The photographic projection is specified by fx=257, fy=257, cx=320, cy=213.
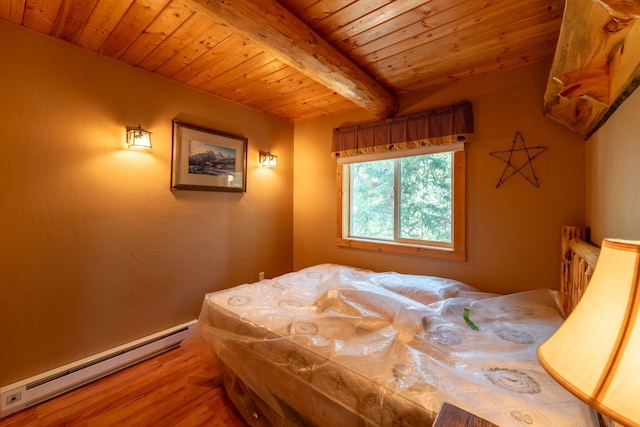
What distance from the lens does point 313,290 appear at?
200 cm

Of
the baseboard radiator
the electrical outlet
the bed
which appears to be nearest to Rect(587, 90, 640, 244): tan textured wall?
the bed

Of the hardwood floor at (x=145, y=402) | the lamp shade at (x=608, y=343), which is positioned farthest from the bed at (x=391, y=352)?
the lamp shade at (x=608, y=343)

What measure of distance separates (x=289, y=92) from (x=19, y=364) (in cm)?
281

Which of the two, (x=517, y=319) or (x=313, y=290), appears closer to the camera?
(x=517, y=319)

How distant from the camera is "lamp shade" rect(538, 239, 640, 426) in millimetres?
393

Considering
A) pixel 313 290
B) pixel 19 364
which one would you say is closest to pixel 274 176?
pixel 313 290

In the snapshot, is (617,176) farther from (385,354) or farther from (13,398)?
(13,398)

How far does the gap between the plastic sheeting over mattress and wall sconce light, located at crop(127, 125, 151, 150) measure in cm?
133

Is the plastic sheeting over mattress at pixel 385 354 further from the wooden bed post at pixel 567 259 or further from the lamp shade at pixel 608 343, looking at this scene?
the lamp shade at pixel 608 343

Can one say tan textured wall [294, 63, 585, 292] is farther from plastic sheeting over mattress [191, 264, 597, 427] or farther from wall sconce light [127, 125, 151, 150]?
wall sconce light [127, 125, 151, 150]

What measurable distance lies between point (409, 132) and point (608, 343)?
7.38ft

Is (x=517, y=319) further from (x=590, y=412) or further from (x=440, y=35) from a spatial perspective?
(x=440, y=35)

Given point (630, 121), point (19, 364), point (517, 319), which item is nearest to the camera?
point (630, 121)

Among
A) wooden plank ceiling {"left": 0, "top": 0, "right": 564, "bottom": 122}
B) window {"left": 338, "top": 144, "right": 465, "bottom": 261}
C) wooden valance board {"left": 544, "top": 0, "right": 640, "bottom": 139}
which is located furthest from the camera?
window {"left": 338, "top": 144, "right": 465, "bottom": 261}
